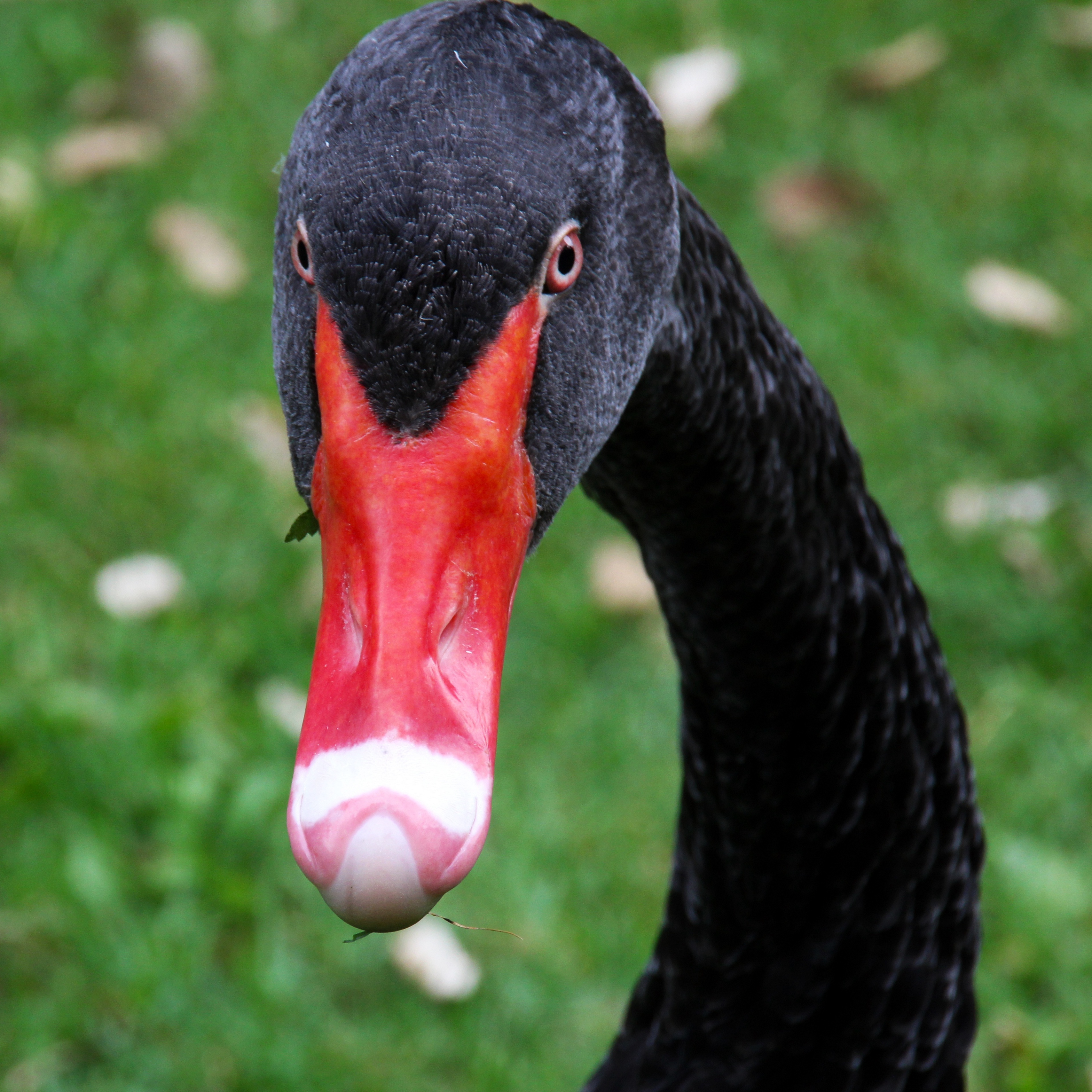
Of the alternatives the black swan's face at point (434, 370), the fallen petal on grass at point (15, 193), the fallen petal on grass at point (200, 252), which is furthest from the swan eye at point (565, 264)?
the fallen petal on grass at point (15, 193)

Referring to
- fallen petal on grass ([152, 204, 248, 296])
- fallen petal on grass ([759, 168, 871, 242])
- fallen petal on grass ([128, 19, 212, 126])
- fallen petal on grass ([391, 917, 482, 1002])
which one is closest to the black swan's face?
fallen petal on grass ([391, 917, 482, 1002])

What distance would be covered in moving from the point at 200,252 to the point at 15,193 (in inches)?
15.7

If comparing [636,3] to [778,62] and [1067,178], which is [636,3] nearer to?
[778,62]

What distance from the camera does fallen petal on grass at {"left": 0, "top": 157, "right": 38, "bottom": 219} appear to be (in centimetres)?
293

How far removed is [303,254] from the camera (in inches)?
35.1

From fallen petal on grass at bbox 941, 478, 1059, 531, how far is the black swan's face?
1.73m

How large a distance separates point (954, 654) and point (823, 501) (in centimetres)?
131

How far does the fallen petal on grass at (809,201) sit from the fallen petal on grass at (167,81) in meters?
1.26

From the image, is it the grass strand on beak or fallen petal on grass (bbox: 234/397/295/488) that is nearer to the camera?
the grass strand on beak

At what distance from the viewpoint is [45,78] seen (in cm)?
327

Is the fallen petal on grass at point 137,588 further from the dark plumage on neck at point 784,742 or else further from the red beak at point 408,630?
the red beak at point 408,630

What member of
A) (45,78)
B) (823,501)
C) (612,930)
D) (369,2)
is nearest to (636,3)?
(369,2)

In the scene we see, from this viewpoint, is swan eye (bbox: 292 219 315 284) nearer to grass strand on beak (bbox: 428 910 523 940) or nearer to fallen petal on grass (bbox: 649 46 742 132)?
grass strand on beak (bbox: 428 910 523 940)

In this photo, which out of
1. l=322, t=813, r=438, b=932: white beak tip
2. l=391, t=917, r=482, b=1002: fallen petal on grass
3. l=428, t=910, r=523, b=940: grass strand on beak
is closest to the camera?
l=322, t=813, r=438, b=932: white beak tip
